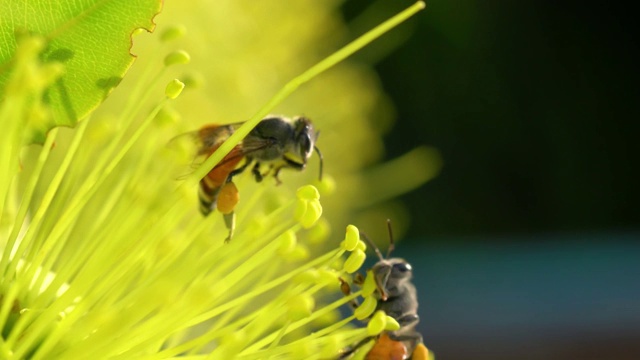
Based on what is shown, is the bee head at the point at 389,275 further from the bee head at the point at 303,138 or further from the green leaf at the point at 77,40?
the green leaf at the point at 77,40

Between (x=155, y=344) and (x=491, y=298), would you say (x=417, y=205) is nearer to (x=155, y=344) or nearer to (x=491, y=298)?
(x=491, y=298)

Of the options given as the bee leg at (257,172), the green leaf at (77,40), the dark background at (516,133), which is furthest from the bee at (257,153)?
the dark background at (516,133)

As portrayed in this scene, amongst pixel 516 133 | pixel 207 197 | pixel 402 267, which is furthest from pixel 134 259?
pixel 516 133

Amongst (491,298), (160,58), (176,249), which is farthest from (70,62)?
(491,298)

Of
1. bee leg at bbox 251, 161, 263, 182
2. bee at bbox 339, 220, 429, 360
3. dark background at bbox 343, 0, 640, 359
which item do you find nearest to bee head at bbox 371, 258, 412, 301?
bee at bbox 339, 220, 429, 360

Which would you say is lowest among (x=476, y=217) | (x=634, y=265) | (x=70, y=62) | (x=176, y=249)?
(x=634, y=265)

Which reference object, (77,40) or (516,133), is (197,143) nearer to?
(77,40)

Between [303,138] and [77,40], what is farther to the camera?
[303,138]
